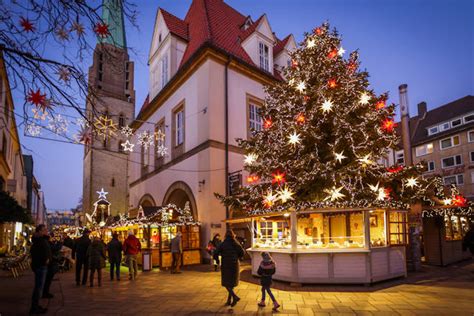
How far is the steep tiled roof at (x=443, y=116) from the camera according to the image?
A: 41378 mm

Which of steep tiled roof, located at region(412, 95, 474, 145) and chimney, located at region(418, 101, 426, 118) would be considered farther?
chimney, located at region(418, 101, 426, 118)

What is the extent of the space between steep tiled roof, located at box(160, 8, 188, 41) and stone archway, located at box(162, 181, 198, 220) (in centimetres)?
962

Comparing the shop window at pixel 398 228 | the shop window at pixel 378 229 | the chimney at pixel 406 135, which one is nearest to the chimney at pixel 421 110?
the chimney at pixel 406 135

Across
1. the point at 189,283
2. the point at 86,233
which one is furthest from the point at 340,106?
the point at 86,233

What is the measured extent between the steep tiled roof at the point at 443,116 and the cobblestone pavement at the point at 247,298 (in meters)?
33.3

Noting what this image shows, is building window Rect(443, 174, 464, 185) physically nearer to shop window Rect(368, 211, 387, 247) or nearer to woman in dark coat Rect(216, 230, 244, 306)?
shop window Rect(368, 211, 387, 247)

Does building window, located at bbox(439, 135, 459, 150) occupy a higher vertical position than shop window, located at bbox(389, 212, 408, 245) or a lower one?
higher

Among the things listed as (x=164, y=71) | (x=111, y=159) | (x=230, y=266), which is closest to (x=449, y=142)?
(x=164, y=71)

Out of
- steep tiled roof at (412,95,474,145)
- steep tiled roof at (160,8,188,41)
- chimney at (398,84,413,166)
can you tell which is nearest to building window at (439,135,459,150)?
steep tiled roof at (412,95,474,145)

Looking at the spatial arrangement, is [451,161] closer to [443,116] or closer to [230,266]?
[443,116]

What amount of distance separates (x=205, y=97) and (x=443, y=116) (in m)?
Result: 35.1

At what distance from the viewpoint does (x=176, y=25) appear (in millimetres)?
25172

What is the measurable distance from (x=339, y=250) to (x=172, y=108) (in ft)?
50.9

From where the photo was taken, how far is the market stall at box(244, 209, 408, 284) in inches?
450
